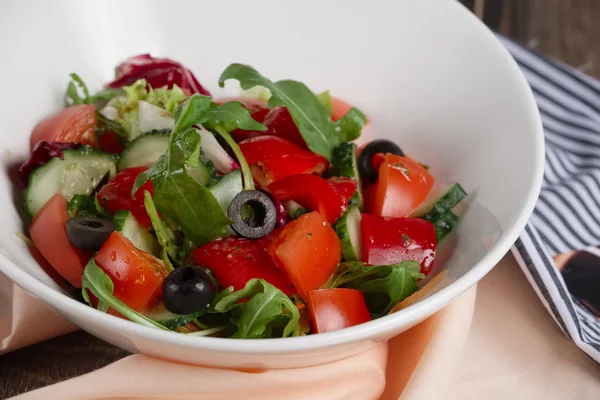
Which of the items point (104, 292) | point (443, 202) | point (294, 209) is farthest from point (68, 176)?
point (443, 202)

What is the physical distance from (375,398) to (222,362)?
419 millimetres

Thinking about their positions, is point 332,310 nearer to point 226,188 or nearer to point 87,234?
point 226,188

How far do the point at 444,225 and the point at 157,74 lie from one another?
0.97m

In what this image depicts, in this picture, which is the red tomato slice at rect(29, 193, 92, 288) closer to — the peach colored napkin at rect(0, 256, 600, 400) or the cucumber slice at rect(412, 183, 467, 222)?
the peach colored napkin at rect(0, 256, 600, 400)

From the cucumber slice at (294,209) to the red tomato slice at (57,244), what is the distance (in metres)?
0.48

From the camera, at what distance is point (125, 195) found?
1.67 metres

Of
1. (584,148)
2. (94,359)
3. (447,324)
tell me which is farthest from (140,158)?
(584,148)

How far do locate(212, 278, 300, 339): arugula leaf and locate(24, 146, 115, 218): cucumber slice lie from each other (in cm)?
50

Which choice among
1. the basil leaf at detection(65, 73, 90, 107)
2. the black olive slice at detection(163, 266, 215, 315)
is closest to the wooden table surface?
the basil leaf at detection(65, 73, 90, 107)

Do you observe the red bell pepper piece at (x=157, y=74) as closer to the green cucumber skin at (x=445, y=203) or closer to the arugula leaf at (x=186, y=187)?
the arugula leaf at (x=186, y=187)

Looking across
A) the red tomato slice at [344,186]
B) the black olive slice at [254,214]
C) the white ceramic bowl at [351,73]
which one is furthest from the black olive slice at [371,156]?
the black olive slice at [254,214]

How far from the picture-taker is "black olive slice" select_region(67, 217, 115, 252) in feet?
5.08

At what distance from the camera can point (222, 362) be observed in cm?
141

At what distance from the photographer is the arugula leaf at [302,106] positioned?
1.77 m
